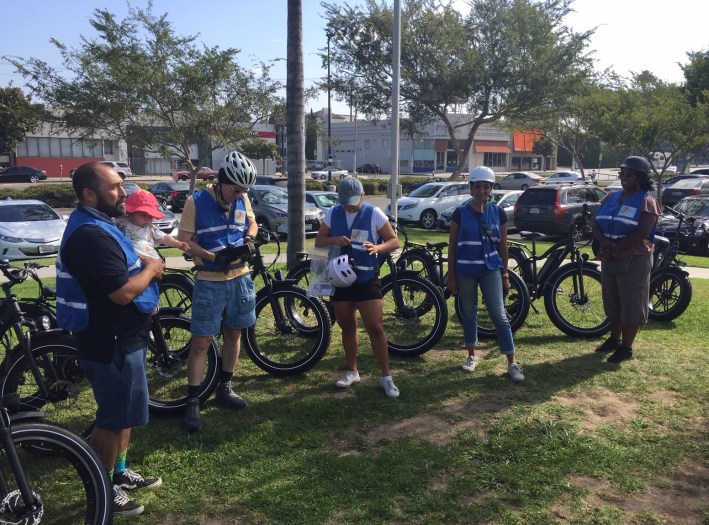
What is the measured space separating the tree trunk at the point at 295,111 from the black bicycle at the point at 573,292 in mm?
3424

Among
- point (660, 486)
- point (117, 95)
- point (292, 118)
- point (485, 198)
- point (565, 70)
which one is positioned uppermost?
point (565, 70)

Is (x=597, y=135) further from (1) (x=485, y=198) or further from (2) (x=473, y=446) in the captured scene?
(2) (x=473, y=446)

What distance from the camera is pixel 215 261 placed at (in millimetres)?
4250

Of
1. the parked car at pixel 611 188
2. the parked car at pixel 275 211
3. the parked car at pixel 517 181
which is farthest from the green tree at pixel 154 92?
the parked car at pixel 517 181

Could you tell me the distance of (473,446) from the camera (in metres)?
4.00

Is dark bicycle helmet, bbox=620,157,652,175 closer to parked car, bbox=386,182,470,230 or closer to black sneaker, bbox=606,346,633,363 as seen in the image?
black sneaker, bbox=606,346,633,363

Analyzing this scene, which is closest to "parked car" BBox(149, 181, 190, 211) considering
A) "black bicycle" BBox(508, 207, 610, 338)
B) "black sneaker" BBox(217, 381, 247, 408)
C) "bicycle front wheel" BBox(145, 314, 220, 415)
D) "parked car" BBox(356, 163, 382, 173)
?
"black bicycle" BBox(508, 207, 610, 338)

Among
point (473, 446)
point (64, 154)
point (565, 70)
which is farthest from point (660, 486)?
point (64, 154)

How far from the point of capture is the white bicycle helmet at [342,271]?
15.1ft

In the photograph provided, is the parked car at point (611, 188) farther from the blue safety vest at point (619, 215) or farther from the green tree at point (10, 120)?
the green tree at point (10, 120)

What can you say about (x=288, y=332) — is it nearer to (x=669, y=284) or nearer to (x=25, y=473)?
(x=25, y=473)

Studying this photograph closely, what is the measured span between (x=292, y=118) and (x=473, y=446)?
583 cm

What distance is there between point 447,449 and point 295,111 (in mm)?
5868

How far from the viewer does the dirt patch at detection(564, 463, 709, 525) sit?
325 cm
